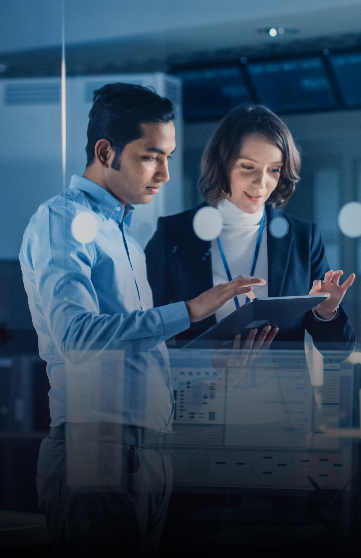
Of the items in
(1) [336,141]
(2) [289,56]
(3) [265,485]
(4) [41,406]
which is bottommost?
(3) [265,485]

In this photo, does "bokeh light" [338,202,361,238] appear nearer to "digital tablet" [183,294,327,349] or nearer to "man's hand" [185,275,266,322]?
"digital tablet" [183,294,327,349]

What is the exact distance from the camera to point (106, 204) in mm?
1705

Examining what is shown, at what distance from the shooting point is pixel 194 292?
1.75 m

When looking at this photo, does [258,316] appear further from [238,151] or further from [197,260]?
[238,151]

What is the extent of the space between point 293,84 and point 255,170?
0.35 m

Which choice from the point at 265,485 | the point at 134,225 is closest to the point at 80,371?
the point at 134,225

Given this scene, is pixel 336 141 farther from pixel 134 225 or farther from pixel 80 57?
pixel 80 57

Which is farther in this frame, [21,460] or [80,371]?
[21,460]

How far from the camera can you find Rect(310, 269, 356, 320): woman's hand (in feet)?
5.66

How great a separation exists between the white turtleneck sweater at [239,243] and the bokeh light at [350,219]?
286mm

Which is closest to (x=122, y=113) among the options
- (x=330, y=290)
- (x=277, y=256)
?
(x=277, y=256)

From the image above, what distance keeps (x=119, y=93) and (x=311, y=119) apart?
727 millimetres

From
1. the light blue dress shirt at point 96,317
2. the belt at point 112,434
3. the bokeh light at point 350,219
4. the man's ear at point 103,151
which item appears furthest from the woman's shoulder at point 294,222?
the belt at point 112,434

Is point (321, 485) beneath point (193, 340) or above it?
beneath
